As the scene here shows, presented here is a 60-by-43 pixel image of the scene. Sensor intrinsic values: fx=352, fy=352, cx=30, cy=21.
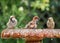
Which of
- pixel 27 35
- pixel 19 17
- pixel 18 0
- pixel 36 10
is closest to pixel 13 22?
pixel 27 35

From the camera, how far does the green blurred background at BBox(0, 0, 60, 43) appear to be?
6.00 m

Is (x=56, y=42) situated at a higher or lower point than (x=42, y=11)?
lower

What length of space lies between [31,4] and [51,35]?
117 inches

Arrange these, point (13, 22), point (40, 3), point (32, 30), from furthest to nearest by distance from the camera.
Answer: point (40, 3) → point (13, 22) → point (32, 30)

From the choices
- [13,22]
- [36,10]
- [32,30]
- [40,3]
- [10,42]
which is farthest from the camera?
[36,10]

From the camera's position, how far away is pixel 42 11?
7473 millimetres

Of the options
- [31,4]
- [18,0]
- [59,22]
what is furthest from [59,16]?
[18,0]

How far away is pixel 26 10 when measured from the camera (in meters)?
7.08

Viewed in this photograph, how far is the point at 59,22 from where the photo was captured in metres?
7.44

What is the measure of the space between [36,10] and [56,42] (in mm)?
791

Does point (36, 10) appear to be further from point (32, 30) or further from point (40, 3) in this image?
point (32, 30)

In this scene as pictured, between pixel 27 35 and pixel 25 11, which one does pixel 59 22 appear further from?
pixel 27 35

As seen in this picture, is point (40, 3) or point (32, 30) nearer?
point (32, 30)

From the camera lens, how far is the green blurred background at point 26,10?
600 cm
